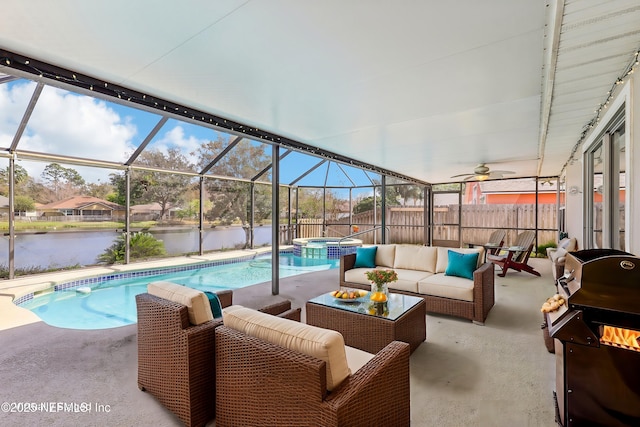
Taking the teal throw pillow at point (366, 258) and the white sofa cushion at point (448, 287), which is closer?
the white sofa cushion at point (448, 287)

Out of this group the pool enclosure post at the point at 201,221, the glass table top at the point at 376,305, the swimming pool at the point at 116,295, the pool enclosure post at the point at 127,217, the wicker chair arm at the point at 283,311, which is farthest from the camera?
the pool enclosure post at the point at 201,221

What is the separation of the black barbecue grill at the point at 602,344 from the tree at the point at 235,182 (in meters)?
7.24

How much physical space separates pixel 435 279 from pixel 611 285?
2744 mm

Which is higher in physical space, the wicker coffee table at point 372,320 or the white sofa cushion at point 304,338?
the white sofa cushion at point 304,338

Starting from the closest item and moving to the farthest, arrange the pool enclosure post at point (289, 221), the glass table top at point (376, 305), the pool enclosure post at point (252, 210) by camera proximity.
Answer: the glass table top at point (376, 305), the pool enclosure post at point (252, 210), the pool enclosure post at point (289, 221)

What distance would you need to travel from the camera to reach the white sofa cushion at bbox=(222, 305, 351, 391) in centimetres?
141

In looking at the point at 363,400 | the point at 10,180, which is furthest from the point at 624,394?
the point at 10,180

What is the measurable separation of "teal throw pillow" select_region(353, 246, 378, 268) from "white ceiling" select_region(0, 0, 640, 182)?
2.14 m

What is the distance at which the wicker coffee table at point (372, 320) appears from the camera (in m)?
2.82

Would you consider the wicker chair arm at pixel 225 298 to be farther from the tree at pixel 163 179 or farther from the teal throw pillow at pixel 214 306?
the tree at pixel 163 179

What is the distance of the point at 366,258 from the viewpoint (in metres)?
5.02

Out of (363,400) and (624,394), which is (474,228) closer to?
(624,394)

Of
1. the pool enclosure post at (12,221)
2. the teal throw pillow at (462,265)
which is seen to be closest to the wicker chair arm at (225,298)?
the teal throw pillow at (462,265)

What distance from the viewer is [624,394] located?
1490 millimetres
